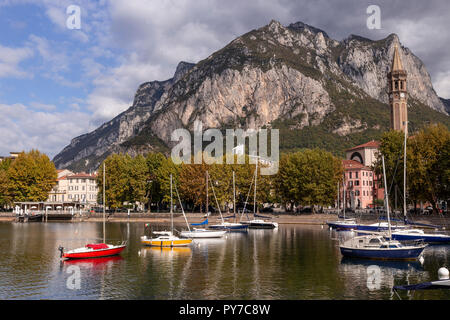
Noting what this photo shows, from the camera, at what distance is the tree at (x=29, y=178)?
5049 inches

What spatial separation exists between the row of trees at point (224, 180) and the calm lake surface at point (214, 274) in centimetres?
4951

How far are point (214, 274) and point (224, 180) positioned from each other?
7776 cm

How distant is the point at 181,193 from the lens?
123125 millimetres

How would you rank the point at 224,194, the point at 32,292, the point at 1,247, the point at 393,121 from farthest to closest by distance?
1. the point at 393,121
2. the point at 224,194
3. the point at 1,247
4. the point at 32,292

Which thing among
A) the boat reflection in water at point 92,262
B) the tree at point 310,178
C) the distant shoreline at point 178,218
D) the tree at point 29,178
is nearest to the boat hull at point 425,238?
the boat reflection in water at point 92,262

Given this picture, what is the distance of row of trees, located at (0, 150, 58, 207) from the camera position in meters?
128

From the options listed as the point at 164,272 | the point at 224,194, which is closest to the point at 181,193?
the point at 224,194

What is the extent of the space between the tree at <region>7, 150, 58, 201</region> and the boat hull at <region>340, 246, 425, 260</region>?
11231 cm

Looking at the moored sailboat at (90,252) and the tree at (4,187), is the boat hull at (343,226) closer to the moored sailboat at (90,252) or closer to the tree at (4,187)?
the moored sailboat at (90,252)

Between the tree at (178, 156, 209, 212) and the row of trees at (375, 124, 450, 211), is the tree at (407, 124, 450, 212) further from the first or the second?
the tree at (178, 156, 209, 212)

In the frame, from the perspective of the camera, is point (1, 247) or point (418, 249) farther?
point (1, 247)

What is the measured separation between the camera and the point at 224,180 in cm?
11600
